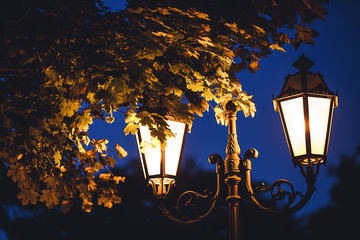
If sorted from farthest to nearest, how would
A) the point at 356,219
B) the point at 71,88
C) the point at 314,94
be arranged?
the point at 356,219
the point at 71,88
the point at 314,94

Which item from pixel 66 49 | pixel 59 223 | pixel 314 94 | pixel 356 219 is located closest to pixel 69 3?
pixel 66 49

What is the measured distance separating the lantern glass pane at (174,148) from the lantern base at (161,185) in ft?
0.33

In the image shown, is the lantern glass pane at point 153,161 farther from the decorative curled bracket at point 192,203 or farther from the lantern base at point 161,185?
the decorative curled bracket at point 192,203

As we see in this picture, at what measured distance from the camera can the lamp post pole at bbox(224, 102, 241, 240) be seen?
16.8 ft

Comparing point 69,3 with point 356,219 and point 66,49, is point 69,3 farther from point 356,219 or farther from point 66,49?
point 356,219

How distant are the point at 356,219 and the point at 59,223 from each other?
17.4 metres

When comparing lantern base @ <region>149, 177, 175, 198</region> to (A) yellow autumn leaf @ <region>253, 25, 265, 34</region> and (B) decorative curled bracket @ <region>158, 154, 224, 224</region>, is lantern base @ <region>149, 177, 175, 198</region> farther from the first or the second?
(A) yellow autumn leaf @ <region>253, 25, 265, 34</region>

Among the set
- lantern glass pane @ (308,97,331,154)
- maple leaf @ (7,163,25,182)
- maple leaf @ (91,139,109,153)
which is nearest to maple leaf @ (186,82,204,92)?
lantern glass pane @ (308,97,331,154)

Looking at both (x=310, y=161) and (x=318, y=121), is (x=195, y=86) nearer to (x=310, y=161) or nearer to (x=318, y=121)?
(x=318, y=121)

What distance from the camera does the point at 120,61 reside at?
17.7 ft

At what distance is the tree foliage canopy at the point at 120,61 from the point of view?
5.19 metres

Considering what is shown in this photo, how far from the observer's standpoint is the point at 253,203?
17.7 ft

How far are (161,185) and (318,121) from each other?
190cm

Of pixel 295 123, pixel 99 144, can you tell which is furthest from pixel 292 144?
pixel 99 144
